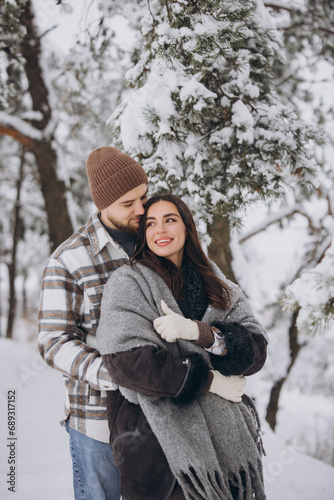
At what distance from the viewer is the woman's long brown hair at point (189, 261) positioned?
1908mm

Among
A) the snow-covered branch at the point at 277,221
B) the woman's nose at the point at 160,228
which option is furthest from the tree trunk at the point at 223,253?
the woman's nose at the point at 160,228

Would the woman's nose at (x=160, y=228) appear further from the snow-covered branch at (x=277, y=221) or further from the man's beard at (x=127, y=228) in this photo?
the snow-covered branch at (x=277, y=221)

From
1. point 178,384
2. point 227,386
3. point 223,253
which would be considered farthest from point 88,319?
point 223,253

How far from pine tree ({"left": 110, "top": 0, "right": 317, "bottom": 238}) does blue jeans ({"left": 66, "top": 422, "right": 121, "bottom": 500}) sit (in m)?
1.56

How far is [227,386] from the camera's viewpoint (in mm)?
1697

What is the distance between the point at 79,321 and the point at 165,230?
0.69 meters

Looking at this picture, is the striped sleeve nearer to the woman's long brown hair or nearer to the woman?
the woman

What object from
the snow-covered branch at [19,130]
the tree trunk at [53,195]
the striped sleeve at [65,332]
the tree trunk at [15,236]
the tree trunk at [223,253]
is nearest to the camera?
the striped sleeve at [65,332]

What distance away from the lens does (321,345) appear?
56.3 ft

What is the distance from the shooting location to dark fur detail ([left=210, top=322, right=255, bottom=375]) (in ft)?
5.56

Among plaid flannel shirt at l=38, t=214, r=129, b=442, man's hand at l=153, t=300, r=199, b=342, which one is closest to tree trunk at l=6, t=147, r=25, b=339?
plaid flannel shirt at l=38, t=214, r=129, b=442

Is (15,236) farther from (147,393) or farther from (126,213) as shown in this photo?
(147,393)

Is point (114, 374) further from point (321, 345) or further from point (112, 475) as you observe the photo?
point (321, 345)

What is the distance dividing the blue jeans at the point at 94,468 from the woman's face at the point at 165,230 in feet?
3.49
